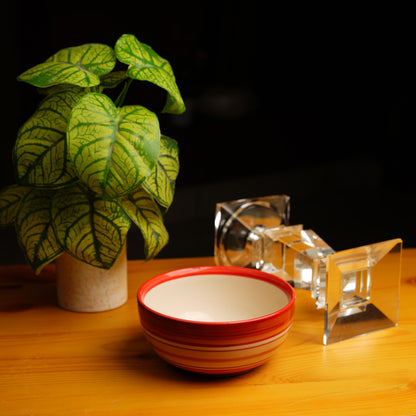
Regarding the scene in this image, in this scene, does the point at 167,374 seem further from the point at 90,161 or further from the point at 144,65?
the point at 144,65

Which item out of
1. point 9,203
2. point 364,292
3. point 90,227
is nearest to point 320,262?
point 364,292

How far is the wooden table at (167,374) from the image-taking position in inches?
23.6

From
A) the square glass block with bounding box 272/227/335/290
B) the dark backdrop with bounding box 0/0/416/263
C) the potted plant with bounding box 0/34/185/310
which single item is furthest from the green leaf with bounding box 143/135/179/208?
the dark backdrop with bounding box 0/0/416/263

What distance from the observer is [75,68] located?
0.72m

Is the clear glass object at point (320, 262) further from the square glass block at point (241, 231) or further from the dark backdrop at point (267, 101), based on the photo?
the dark backdrop at point (267, 101)

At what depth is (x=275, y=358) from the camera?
70 centimetres

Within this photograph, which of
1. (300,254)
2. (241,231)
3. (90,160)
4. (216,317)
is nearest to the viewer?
(90,160)

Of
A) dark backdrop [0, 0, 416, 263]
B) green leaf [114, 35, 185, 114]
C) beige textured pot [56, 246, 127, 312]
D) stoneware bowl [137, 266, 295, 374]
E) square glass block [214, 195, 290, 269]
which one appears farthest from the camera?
dark backdrop [0, 0, 416, 263]

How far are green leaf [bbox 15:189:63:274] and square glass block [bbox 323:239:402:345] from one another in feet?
1.20

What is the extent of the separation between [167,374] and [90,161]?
0.26m

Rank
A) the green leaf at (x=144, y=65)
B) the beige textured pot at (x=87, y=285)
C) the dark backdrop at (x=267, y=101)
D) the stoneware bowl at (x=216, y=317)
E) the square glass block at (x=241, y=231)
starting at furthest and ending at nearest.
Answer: the dark backdrop at (x=267, y=101) < the square glass block at (x=241, y=231) < the beige textured pot at (x=87, y=285) < the green leaf at (x=144, y=65) < the stoneware bowl at (x=216, y=317)

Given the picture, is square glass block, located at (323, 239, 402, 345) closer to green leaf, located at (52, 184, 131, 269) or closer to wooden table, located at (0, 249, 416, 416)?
wooden table, located at (0, 249, 416, 416)

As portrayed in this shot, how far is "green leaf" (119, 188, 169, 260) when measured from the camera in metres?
0.78

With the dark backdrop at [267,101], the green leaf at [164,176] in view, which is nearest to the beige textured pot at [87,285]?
the green leaf at [164,176]
